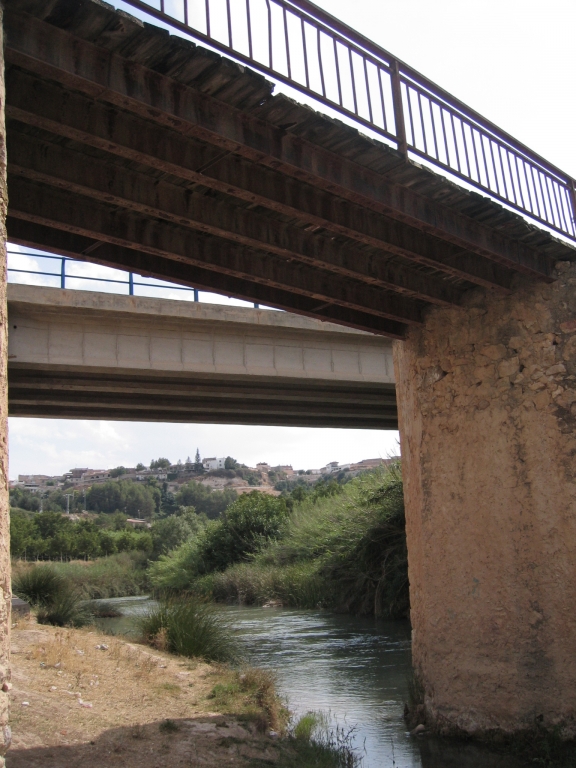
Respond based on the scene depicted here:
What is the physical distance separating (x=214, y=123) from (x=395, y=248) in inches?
88.8

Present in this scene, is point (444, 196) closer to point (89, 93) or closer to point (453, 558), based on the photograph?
point (89, 93)

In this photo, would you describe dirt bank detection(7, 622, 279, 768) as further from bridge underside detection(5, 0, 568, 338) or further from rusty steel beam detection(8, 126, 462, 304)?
rusty steel beam detection(8, 126, 462, 304)

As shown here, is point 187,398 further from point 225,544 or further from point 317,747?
point 225,544

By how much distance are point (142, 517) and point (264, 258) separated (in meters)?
137

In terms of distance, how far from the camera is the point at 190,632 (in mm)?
11883

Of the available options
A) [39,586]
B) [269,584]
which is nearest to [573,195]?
[39,586]

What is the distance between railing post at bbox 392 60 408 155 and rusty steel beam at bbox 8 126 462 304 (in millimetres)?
1148

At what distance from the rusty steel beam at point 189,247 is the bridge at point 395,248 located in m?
0.02

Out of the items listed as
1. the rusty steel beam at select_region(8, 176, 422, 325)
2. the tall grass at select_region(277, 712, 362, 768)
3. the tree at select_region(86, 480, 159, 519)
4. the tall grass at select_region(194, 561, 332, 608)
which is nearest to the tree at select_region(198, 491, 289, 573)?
the tall grass at select_region(194, 561, 332, 608)

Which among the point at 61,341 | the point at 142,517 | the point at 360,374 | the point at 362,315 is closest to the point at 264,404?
the point at 360,374

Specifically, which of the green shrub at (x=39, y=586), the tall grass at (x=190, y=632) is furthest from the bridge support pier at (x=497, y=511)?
the green shrub at (x=39, y=586)

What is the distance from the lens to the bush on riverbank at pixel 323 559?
2020 cm

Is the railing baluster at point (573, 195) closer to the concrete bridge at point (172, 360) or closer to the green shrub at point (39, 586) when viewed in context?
the concrete bridge at point (172, 360)

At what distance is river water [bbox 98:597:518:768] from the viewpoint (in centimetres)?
723
